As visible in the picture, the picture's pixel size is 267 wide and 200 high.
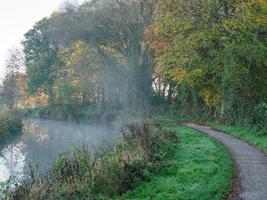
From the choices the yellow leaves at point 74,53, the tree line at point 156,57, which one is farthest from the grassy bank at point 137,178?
the yellow leaves at point 74,53

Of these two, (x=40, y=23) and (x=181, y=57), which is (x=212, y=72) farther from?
(x=40, y=23)

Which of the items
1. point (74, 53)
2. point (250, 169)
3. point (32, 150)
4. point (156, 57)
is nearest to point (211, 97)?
point (156, 57)

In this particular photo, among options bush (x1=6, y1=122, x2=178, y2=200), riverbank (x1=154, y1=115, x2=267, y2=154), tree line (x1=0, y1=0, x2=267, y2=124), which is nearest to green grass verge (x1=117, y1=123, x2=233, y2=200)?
bush (x1=6, y1=122, x2=178, y2=200)

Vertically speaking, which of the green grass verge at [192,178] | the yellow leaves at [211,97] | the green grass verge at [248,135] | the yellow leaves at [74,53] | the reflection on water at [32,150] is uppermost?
the yellow leaves at [74,53]

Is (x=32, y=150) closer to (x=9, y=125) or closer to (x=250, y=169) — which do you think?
(x=9, y=125)

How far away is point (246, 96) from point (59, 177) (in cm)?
2279

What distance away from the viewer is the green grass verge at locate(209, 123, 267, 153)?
23750 mm

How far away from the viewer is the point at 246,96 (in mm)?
35719

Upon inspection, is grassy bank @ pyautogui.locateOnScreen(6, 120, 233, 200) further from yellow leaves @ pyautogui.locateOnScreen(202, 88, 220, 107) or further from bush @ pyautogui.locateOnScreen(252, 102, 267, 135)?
yellow leaves @ pyautogui.locateOnScreen(202, 88, 220, 107)

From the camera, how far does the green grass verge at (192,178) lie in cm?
1448

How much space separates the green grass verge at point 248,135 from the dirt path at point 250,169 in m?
0.50

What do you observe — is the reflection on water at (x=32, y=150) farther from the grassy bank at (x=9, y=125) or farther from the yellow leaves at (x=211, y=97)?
the yellow leaves at (x=211, y=97)

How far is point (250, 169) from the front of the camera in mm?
17359

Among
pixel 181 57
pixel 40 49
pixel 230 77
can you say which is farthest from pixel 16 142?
pixel 40 49
